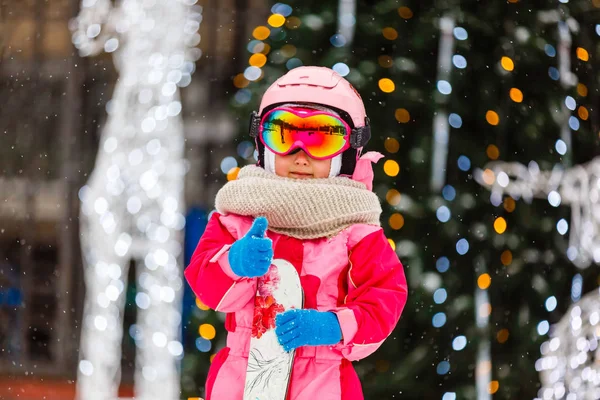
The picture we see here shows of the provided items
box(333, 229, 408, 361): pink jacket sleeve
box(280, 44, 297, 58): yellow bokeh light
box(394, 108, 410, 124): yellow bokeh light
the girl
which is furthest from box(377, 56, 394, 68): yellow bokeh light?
box(333, 229, 408, 361): pink jacket sleeve

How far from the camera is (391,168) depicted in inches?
93.1

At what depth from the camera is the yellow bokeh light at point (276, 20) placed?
2.35 m

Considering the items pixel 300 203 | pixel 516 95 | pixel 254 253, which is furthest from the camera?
pixel 516 95

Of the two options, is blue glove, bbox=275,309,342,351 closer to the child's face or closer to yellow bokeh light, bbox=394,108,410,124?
the child's face

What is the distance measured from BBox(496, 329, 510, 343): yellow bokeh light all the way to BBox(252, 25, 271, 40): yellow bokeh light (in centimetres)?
126

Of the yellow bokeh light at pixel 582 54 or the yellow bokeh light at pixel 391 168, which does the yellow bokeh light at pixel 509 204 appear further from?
the yellow bokeh light at pixel 582 54

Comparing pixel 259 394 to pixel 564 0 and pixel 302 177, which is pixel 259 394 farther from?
pixel 564 0

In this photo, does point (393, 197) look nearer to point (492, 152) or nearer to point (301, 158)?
point (492, 152)

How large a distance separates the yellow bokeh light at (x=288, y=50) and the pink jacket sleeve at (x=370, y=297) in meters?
0.92

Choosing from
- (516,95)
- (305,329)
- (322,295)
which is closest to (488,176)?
(516,95)

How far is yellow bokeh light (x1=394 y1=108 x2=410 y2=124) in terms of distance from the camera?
2373mm

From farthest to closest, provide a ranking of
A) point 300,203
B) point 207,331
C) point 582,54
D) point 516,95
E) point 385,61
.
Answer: point 582,54, point 516,95, point 385,61, point 207,331, point 300,203

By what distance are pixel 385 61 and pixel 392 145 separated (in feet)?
0.92

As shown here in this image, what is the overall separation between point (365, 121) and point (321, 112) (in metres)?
0.14
